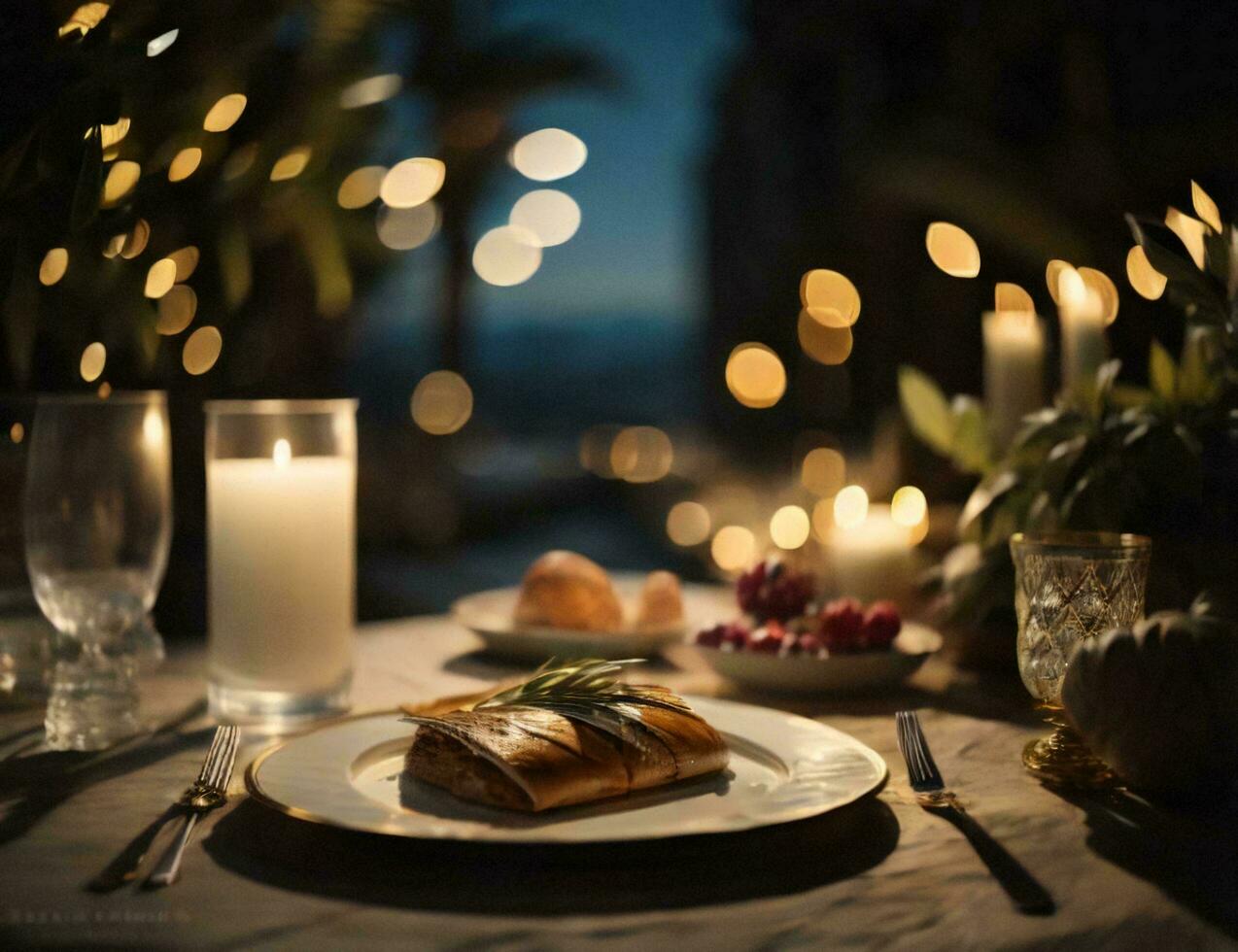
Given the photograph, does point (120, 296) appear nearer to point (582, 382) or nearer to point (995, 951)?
point (995, 951)

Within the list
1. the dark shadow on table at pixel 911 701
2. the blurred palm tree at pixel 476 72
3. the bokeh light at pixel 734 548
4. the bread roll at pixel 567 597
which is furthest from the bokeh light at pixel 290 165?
the blurred palm tree at pixel 476 72

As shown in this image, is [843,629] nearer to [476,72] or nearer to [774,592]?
[774,592]

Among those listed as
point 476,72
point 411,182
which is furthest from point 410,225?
point 411,182

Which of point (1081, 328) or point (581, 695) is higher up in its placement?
point (1081, 328)

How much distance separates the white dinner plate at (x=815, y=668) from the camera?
113cm

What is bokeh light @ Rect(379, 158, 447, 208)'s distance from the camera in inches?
91.0

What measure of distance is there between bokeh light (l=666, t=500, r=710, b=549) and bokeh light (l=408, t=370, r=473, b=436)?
105 centimetres

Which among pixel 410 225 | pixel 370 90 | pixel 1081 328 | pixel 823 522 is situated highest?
pixel 410 225

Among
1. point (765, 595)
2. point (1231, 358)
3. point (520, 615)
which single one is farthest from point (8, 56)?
point (1231, 358)

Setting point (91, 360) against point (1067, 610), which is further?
point (91, 360)

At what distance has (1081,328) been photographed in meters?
1.32

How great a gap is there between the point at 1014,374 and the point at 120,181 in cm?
99

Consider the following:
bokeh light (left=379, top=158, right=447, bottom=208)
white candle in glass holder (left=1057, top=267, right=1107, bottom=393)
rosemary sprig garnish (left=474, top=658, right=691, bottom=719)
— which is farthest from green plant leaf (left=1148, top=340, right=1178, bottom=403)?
bokeh light (left=379, top=158, right=447, bottom=208)

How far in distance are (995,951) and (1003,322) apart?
38.4 inches
